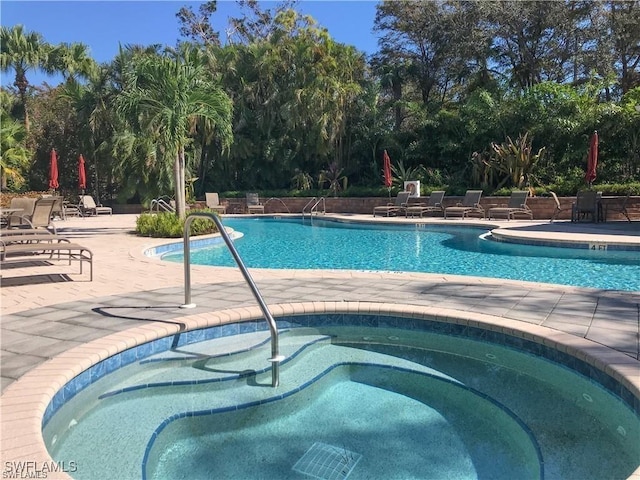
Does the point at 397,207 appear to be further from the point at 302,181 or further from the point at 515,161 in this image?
the point at 302,181

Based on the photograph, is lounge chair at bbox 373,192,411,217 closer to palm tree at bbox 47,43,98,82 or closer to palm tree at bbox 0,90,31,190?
palm tree at bbox 0,90,31,190

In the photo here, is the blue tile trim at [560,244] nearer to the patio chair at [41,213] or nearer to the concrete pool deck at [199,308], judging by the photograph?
the concrete pool deck at [199,308]

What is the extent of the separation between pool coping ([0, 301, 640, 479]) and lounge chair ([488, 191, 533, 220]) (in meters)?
12.2

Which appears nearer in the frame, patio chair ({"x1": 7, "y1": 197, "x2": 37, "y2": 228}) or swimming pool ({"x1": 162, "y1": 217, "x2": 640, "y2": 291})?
swimming pool ({"x1": 162, "y1": 217, "x2": 640, "y2": 291})

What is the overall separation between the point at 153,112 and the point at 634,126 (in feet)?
49.9

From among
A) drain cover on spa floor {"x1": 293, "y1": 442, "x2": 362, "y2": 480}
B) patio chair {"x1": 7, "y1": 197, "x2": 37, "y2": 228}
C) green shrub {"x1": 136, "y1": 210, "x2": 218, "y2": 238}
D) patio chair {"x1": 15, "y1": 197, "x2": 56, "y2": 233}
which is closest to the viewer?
drain cover on spa floor {"x1": 293, "y1": 442, "x2": 362, "y2": 480}

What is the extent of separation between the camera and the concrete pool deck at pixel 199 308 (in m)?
3.11

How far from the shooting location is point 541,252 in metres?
9.67

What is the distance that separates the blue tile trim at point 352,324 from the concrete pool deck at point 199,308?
80 mm

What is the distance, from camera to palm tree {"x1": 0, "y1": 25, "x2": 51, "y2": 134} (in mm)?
23797

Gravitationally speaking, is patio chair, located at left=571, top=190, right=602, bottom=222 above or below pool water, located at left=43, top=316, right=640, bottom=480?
above

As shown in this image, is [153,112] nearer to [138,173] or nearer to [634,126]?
[138,173]

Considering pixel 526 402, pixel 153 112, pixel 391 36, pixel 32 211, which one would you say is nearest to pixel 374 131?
pixel 391 36

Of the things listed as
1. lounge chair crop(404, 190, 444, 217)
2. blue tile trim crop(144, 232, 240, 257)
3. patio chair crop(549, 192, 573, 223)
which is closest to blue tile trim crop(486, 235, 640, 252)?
patio chair crop(549, 192, 573, 223)
